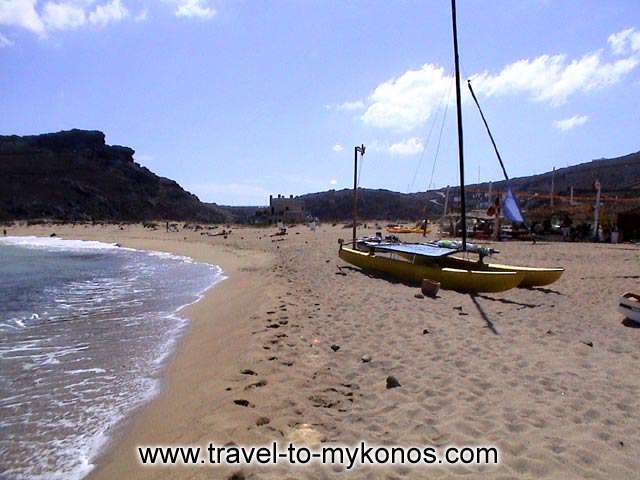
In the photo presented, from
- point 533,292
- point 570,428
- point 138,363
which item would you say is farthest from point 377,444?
point 533,292

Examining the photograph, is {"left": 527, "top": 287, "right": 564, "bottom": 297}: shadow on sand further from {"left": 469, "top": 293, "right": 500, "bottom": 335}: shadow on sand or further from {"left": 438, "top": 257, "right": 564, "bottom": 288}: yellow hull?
{"left": 469, "top": 293, "right": 500, "bottom": 335}: shadow on sand

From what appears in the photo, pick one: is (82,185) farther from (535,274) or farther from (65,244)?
(535,274)

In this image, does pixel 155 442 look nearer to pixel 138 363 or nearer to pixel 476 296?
pixel 138 363

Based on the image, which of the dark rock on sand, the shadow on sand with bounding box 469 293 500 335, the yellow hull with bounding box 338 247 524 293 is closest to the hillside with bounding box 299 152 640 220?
the yellow hull with bounding box 338 247 524 293

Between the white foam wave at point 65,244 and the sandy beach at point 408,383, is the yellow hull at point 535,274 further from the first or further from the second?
the white foam wave at point 65,244

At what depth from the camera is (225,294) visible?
41.6ft

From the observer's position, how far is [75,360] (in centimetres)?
706

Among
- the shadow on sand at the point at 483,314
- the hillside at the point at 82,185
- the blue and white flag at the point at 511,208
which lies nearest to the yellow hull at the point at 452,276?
the shadow on sand at the point at 483,314

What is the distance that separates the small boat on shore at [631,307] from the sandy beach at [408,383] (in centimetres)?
28

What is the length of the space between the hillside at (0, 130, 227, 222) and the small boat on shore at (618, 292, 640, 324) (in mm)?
73539

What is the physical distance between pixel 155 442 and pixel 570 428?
11.9 ft

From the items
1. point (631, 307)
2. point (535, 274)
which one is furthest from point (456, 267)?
point (631, 307)

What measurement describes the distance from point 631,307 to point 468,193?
6218cm

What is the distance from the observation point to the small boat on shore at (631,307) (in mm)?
8178
